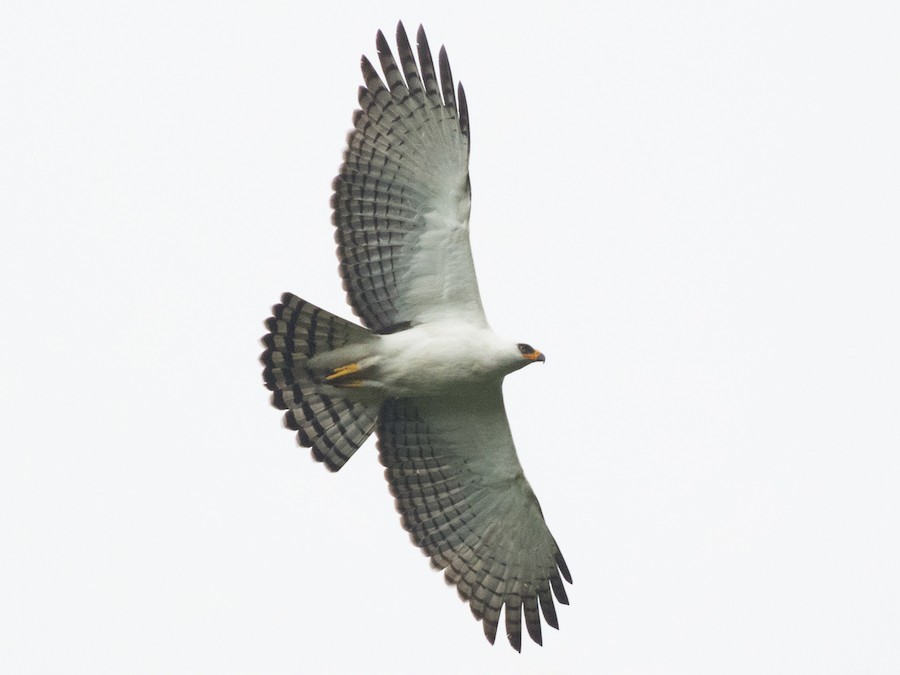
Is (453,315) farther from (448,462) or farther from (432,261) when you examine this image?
(448,462)

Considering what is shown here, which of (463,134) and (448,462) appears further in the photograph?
(448,462)

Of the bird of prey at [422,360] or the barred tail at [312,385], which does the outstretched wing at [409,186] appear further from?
the barred tail at [312,385]

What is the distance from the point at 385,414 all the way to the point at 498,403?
96 cm

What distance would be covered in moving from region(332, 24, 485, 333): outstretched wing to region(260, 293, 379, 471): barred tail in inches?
18.5

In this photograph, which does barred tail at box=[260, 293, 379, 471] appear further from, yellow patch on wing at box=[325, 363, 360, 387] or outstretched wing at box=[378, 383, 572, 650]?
outstretched wing at box=[378, 383, 572, 650]

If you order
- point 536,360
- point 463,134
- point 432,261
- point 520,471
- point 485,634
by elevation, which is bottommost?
point 485,634

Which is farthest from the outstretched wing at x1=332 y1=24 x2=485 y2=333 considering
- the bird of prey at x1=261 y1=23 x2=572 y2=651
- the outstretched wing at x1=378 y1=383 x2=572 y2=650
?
the outstretched wing at x1=378 y1=383 x2=572 y2=650

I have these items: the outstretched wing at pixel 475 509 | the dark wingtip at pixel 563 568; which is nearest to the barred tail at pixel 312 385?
the outstretched wing at pixel 475 509

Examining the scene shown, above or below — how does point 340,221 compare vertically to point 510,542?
above

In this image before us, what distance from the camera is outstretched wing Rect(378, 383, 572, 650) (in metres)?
12.9

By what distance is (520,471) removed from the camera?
42.7 ft

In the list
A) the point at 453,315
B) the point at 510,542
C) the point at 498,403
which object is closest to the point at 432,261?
the point at 453,315

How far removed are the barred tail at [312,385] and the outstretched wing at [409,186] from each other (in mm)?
470

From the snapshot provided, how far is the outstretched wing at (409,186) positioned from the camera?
1207 centimetres
